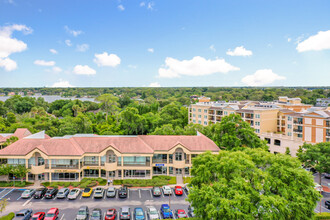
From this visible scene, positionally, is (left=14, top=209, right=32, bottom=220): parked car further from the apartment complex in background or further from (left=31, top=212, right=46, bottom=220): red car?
the apartment complex in background

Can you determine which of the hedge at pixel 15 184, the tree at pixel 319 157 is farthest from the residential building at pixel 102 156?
the tree at pixel 319 157

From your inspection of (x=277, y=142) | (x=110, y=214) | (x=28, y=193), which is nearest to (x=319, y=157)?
(x=277, y=142)

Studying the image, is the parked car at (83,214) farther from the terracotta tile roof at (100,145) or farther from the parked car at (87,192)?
the terracotta tile roof at (100,145)

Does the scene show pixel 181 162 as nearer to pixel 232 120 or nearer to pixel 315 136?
pixel 232 120

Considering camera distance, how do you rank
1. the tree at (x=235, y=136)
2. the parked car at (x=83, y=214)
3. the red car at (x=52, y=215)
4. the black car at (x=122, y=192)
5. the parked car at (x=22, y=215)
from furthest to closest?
the tree at (x=235, y=136), the black car at (x=122, y=192), the parked car at (x=83, y=214), the red car at (x=52, y=215), the parked car at (x=22, y=215)

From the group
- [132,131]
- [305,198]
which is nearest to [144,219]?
[305,198]

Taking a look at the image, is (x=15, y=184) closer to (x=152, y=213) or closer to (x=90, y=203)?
(x=90, y=203)
